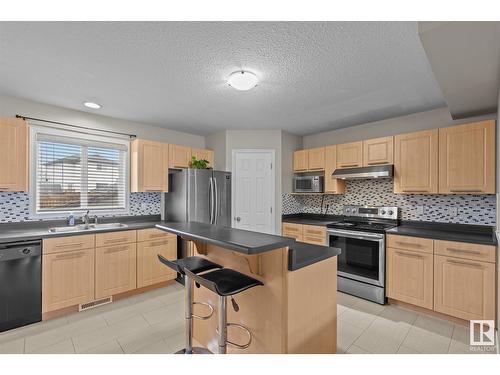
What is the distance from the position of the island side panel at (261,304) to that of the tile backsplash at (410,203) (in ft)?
8.55

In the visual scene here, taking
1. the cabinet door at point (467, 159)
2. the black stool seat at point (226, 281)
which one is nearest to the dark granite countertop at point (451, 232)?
the cabinet door at point (467, 159)

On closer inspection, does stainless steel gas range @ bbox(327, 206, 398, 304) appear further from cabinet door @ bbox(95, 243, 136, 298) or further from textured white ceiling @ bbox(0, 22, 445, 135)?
cabinet door @ bbox(95, 243, 136, 298)

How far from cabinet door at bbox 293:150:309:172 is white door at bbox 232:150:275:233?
496mm

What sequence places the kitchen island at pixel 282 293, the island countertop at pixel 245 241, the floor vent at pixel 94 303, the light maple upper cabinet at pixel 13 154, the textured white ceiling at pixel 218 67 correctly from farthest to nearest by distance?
the floor vent at pixel 94 303, the light maple upper cabinet at pixel 13 154, the textured white ceiling at pixel 218 67, the kitchen island at pixel 282 293, the island countertop at pixel 245 241

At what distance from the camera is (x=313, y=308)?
5.58 ft

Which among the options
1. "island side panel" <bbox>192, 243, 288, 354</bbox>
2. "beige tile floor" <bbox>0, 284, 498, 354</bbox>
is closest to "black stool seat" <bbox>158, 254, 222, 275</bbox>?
"island side panel" <bbox>192, 243, 288, 354</bbox>

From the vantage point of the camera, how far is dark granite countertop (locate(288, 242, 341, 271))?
151 cm

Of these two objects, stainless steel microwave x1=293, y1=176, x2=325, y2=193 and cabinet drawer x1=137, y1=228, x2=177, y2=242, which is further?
stainless steel microwave x1=293, y1=176, x2=325, y2=193

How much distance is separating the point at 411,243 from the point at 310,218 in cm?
180

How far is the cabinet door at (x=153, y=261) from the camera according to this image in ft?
10.7

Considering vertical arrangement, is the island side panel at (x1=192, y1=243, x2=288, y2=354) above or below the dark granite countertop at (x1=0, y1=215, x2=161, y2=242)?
below

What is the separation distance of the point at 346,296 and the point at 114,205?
3.48 metres

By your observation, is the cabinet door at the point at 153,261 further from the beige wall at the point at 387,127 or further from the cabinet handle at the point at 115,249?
the beige wall at the point at 387,127
